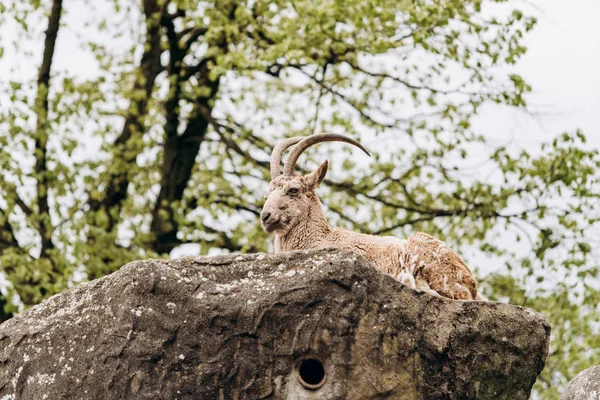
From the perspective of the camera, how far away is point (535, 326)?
8.62 meters

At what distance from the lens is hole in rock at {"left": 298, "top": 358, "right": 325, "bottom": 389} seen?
823 centimetres

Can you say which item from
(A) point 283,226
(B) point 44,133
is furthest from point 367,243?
(B) point 44,133

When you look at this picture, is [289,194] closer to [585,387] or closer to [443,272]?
[443,272]

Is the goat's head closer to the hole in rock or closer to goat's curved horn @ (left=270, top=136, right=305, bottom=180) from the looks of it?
goat's curved horn @ (left=270, top=136, right=305, bottom=180)

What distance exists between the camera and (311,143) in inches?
414

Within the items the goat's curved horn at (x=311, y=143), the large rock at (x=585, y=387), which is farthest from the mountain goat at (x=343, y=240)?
the large rock at (x=585, y=387)

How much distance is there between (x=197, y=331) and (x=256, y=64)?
11022mm

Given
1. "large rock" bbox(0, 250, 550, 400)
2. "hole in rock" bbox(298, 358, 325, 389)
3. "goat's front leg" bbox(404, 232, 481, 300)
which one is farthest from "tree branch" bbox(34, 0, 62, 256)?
"hole in rock" bbox(298, 358, 325, 389)

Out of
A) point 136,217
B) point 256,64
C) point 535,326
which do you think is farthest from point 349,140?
point 136,217

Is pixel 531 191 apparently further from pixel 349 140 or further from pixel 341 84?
pixel 349 140

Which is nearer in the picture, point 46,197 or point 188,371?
point 188,371

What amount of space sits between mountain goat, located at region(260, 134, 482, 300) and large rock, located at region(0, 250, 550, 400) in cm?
106

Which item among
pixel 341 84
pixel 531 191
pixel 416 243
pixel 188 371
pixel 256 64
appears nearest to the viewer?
pixel 188 371

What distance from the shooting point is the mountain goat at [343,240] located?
9625 mm
